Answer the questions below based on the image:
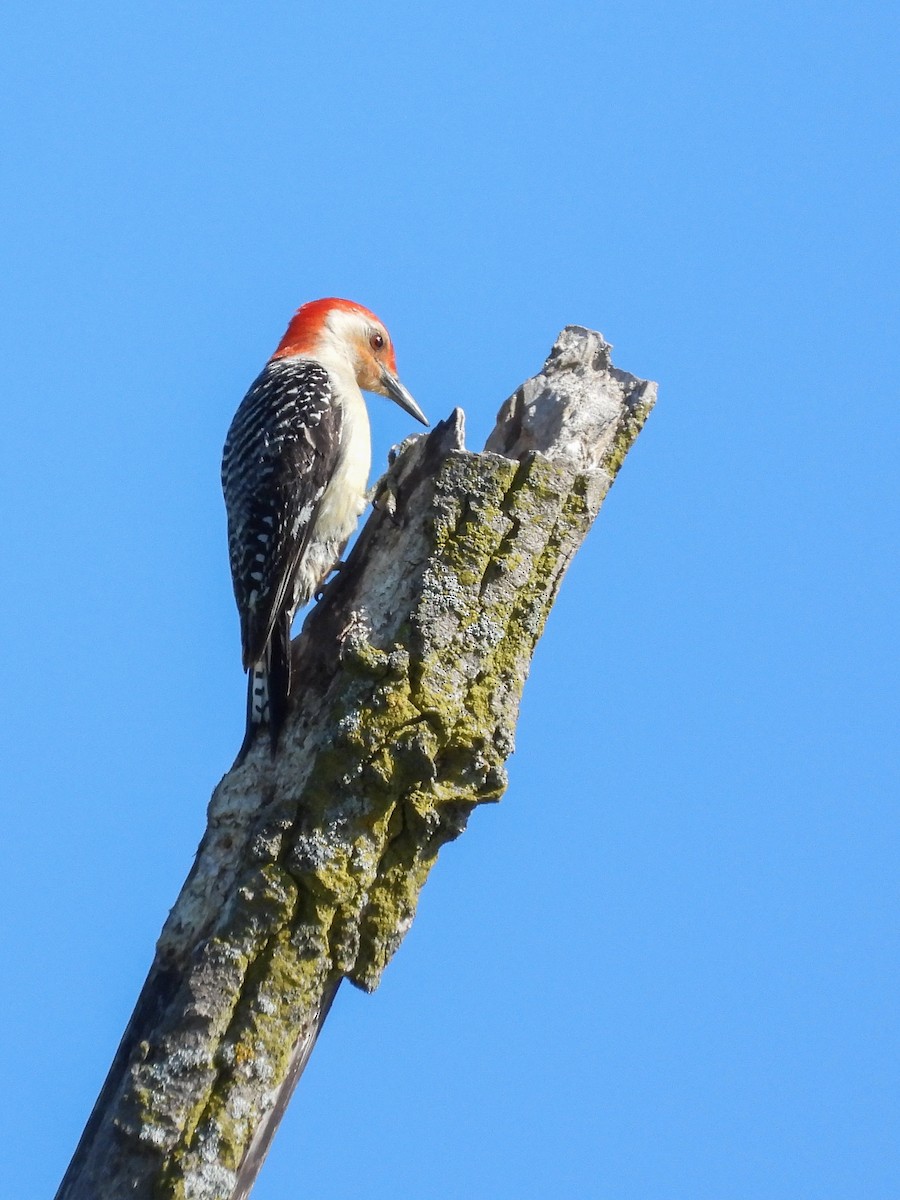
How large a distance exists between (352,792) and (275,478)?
280cm

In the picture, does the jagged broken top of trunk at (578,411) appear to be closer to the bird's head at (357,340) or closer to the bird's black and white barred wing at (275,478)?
the bird's black and white barred wing at (275,478)

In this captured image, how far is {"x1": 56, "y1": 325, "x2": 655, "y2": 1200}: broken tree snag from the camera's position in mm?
3682

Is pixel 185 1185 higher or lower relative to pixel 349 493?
lower

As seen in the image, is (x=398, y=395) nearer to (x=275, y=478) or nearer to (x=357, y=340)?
(x=357, y=340)

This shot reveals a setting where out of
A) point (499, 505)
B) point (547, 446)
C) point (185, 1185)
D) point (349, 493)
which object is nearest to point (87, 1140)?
point (185, 1185)

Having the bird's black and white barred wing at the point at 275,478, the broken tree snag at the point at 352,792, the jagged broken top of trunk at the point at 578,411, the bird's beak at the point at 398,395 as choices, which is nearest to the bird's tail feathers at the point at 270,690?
the broken tree snag at the point at 352,792

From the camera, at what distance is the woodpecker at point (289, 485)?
243 inches

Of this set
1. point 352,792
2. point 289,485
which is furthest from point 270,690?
point 289,485

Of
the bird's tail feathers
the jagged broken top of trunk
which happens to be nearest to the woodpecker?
the bird's tail feathers

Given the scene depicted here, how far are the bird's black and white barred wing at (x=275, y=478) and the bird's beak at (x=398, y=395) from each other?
0.99 m

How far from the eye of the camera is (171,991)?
3.86 m

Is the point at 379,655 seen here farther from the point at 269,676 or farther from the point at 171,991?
the point at 171,991

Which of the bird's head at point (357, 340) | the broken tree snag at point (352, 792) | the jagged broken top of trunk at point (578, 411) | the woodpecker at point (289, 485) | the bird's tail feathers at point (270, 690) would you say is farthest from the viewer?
the bird's head at point (357, 340)

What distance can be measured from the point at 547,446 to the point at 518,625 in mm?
739
